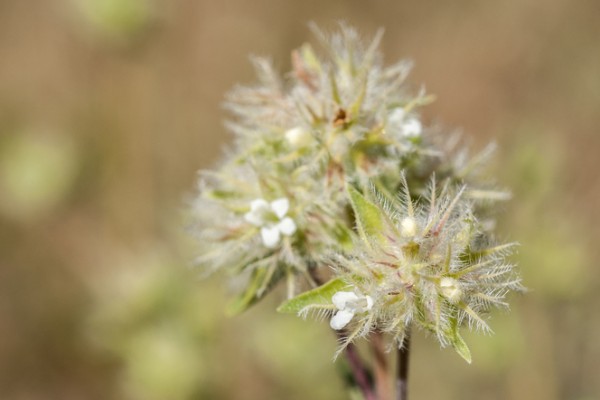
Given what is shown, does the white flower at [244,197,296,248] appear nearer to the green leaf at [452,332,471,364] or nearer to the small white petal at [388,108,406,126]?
the small white petal at [388,108,406,126]

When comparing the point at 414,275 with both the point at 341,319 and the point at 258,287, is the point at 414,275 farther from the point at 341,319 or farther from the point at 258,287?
the point at 258,287

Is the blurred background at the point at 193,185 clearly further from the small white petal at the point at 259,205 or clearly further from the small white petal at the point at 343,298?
the small white petal at the point at 343,298

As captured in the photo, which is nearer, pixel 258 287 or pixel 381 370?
pixel 258 287

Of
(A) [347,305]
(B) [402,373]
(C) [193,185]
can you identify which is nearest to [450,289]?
(A) [347,305]

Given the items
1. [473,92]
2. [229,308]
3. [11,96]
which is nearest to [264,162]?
[229,308]

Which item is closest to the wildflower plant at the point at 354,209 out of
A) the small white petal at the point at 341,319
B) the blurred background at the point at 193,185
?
the small white petal at the point at 341,319

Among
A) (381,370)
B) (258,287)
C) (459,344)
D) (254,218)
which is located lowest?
(459,344)

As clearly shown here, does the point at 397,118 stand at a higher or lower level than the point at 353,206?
higher
